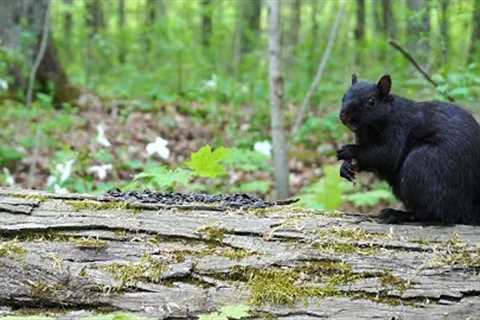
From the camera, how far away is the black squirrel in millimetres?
3182

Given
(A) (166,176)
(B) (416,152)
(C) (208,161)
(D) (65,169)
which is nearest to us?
(B) (416,152)

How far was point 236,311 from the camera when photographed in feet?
7.77

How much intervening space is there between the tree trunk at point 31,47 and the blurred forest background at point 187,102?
2cm

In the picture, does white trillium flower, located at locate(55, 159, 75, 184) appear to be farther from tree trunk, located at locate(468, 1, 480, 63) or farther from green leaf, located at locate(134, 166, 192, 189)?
tree trunk, located at locate(468, 1, 480, 63)

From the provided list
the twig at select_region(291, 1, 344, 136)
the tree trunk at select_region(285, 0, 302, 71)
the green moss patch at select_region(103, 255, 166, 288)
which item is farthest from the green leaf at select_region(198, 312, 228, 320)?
the tree trunk at select_region(285, 0, 302, 71)

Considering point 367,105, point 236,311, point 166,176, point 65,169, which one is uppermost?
point 367,105

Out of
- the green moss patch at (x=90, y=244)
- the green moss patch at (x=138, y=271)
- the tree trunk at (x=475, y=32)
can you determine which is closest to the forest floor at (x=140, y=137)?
the tree trunk at (x=475, y=32)

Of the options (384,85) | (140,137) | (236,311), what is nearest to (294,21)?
(140,137)

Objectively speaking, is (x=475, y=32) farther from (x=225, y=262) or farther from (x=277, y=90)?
(x=225, y=262)

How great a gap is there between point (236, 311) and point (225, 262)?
0.37 metres

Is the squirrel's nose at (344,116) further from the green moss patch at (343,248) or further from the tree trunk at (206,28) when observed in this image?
the tree trunk at (206,28)

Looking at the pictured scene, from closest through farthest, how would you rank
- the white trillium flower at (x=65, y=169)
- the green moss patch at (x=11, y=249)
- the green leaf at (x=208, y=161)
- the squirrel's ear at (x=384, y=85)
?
the green moss patch at (x=11, y=249)
the squirrel's ear at (x=384, y=85)
the green leaf at (x=208, y=161)
the white trillium flower at (x=65, y=169)

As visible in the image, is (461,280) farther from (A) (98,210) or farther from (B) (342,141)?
(B) (342,141)

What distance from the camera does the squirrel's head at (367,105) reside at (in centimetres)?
335
